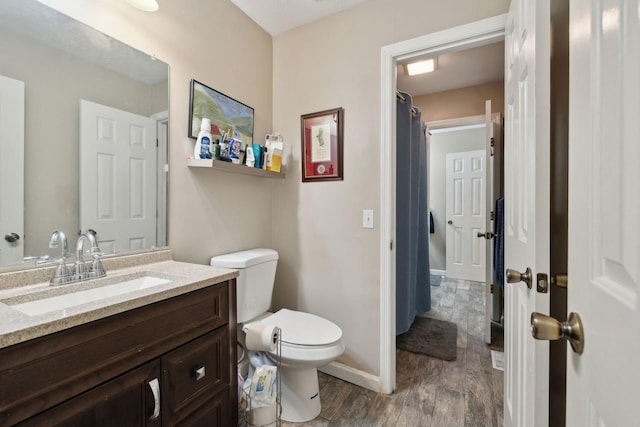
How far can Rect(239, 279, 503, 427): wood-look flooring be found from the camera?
1.47m

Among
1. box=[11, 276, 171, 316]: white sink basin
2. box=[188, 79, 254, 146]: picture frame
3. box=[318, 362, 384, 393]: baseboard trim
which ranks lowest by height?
box=[318, 362, 384, 393]: baseboard trim

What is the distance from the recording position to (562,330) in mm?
505

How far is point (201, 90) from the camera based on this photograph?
5.14 ft

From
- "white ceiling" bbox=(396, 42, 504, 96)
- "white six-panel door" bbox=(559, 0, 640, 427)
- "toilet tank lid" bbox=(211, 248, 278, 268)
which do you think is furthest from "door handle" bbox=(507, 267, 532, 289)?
"white ceiling" bbox=(396, 42, 504, 96)

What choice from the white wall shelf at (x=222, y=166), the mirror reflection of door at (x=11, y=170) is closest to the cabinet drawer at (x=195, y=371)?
the mirror reflection of door at (x=11, y=170)

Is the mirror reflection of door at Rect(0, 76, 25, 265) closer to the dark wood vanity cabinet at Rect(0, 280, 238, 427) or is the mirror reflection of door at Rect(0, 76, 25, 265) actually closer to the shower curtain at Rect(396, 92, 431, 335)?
the dark wood vanity cabinet at Rect(0, 280, 238, 427)

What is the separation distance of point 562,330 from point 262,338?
1143mm

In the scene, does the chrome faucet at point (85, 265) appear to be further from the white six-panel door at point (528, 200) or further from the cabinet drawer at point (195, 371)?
the white six-panel door at point (528, 200)

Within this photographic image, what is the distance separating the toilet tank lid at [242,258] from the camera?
1.55 meters

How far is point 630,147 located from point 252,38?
2120 mm

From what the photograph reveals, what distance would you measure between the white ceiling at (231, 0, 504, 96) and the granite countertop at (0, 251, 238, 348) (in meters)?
1.65

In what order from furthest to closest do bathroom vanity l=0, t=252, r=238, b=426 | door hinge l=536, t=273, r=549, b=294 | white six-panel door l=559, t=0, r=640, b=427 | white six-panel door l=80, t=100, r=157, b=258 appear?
1. white six-panel door l=80, t=100, r=157, b=258
2. door hinge l=536, t=273, r=549, b=294
3. bathroom vanity l=0, t=252, r=238, b=426
4. white six-panel door l=559, t=0, r=640, b=427

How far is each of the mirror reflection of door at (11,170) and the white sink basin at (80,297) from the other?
196 mm

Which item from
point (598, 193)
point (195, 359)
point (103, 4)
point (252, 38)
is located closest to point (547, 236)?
point (598, 193)
